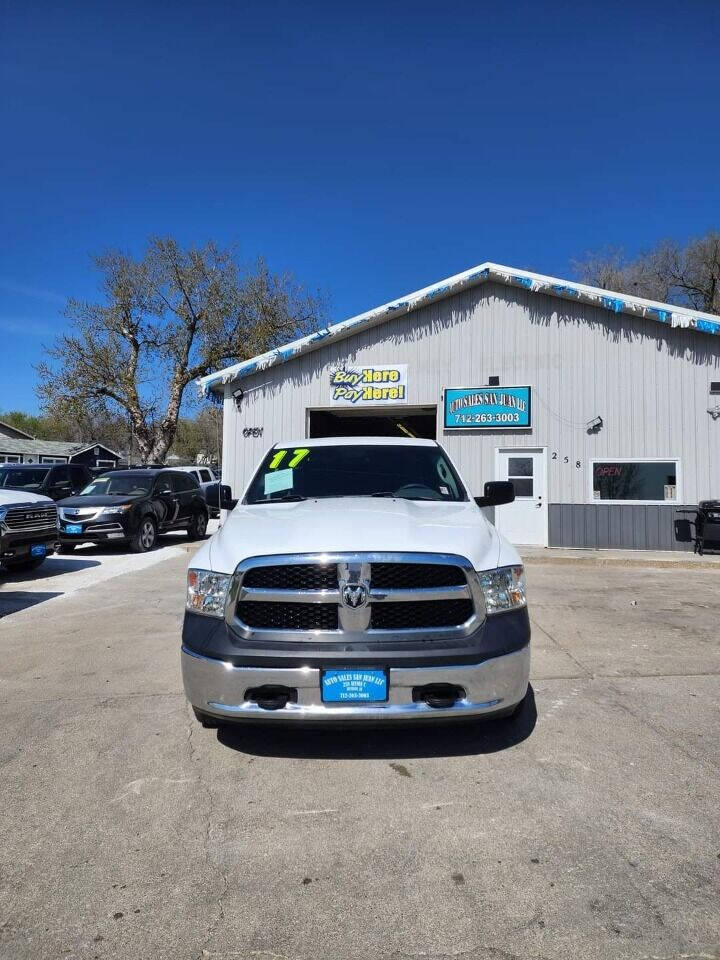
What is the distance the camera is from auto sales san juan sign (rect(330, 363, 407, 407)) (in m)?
14.8

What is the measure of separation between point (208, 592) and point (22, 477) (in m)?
17.1

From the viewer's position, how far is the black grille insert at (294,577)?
3.14 metres

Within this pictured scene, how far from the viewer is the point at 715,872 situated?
241 centimetres

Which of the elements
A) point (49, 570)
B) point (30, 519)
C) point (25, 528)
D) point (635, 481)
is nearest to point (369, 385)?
point (635, 481)

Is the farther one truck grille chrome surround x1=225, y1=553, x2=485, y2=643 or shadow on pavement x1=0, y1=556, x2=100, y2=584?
shadow on pavement x1=0, y1=556, x2=100, y2=584

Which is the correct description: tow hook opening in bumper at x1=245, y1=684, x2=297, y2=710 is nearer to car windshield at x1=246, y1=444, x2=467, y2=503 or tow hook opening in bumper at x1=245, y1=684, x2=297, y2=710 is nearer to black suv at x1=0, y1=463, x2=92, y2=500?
car windshield at x1=246, y1=444, x2=467, y2=503

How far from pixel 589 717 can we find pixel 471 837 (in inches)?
65.7

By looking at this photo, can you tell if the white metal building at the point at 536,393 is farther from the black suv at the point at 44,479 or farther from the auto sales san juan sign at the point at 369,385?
the black suv at the point at 44,479

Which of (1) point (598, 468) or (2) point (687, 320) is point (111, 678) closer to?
(1) point (598, 468)

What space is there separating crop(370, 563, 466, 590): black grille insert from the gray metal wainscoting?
1135 centimetres

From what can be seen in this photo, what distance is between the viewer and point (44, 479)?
58.2ft

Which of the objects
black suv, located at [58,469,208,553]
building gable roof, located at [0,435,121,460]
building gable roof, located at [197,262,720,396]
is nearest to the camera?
black suv, located at [58,469,208,553]

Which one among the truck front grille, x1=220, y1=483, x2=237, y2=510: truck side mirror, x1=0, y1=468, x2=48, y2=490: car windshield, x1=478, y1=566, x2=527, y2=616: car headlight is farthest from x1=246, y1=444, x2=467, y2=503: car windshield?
x1=0, y1=468, x2=48, y2=490: car windshield

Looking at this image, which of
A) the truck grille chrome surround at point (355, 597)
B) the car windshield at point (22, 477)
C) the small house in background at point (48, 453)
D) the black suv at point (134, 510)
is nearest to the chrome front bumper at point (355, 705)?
the truck grille chrome surround at point (355, 597)
